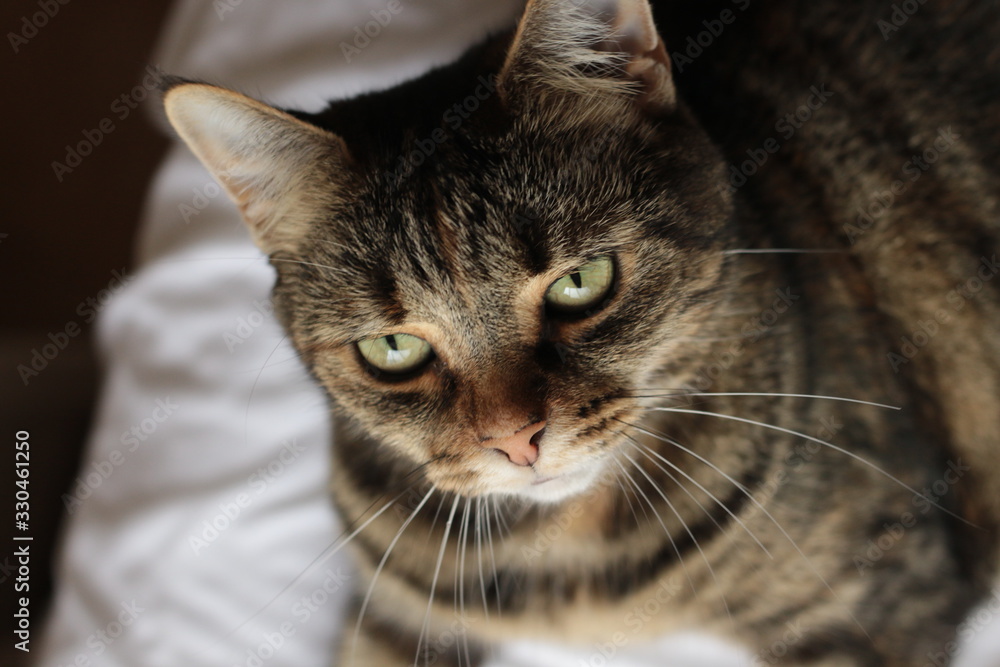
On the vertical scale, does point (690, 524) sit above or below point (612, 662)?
above

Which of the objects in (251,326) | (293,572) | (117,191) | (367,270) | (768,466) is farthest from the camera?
(117,191)

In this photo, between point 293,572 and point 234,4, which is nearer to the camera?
point 293,572

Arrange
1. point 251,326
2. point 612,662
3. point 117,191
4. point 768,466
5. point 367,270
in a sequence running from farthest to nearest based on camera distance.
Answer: point 117,191
point 251,326
point 612,662
point 768,466
point 367,270

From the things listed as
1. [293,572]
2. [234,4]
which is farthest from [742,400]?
[234,4]

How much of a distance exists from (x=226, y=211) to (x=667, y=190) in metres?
0.92

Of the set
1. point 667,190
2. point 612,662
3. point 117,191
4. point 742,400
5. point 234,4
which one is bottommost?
point 612,662

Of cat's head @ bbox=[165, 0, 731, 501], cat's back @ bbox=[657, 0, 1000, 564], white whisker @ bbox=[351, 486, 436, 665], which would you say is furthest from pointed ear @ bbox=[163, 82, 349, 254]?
cat's back @ bbox=[657, 0, 1000, 564]

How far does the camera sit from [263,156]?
912 millimetres

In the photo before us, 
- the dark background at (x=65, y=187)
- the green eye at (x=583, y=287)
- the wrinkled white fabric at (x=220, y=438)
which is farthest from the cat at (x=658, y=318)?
the dark background at (x=65, y=187)

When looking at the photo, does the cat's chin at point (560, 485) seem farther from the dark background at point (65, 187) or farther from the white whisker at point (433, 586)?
the dark background at point (65, 187)

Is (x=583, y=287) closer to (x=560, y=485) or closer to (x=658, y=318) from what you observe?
(x=658, y=318)

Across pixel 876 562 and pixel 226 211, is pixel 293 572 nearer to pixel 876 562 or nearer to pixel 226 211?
pixel 226 211

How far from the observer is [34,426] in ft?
4.84

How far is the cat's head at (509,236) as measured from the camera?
831 mm
